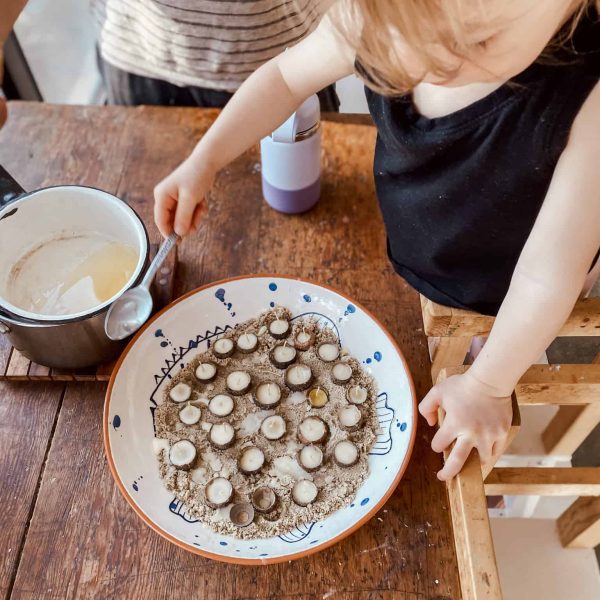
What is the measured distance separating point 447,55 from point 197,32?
1.97ft

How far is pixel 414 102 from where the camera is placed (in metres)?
0.66

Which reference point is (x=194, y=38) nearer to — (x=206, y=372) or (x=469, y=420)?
(x=206, y=372)

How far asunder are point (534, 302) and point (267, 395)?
0.30 meters

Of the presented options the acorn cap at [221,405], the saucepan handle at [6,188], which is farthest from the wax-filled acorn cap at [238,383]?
the saucepan handle at [6,188]

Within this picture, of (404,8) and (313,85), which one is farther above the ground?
(404,8)

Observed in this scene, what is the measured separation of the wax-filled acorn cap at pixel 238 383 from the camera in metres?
0.71

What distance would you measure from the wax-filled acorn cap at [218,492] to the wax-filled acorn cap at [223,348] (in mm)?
148

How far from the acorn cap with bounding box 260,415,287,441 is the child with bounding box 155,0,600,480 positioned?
155 mm

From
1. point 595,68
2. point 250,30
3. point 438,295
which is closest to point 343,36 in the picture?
point 595,68

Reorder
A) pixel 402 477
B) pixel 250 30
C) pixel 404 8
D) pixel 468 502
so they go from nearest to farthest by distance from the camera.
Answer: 1. pixel 404 8
2. pixel 468 502
3. pixel 402 477
4. pixel 250 30

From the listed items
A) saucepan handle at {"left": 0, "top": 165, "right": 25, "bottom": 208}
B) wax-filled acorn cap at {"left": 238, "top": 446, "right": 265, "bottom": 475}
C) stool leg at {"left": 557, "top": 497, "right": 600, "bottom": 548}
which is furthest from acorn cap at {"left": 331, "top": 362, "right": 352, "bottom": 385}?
stool leg at {"left": 557, "top": 497, "right": 600, "bottom": 548}

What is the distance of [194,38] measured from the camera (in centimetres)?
96

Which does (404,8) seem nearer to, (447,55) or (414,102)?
(447,55)

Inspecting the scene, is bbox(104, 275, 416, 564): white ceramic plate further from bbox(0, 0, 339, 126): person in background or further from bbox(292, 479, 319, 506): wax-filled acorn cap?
bbox(0, 0, 339, 126): person in background
